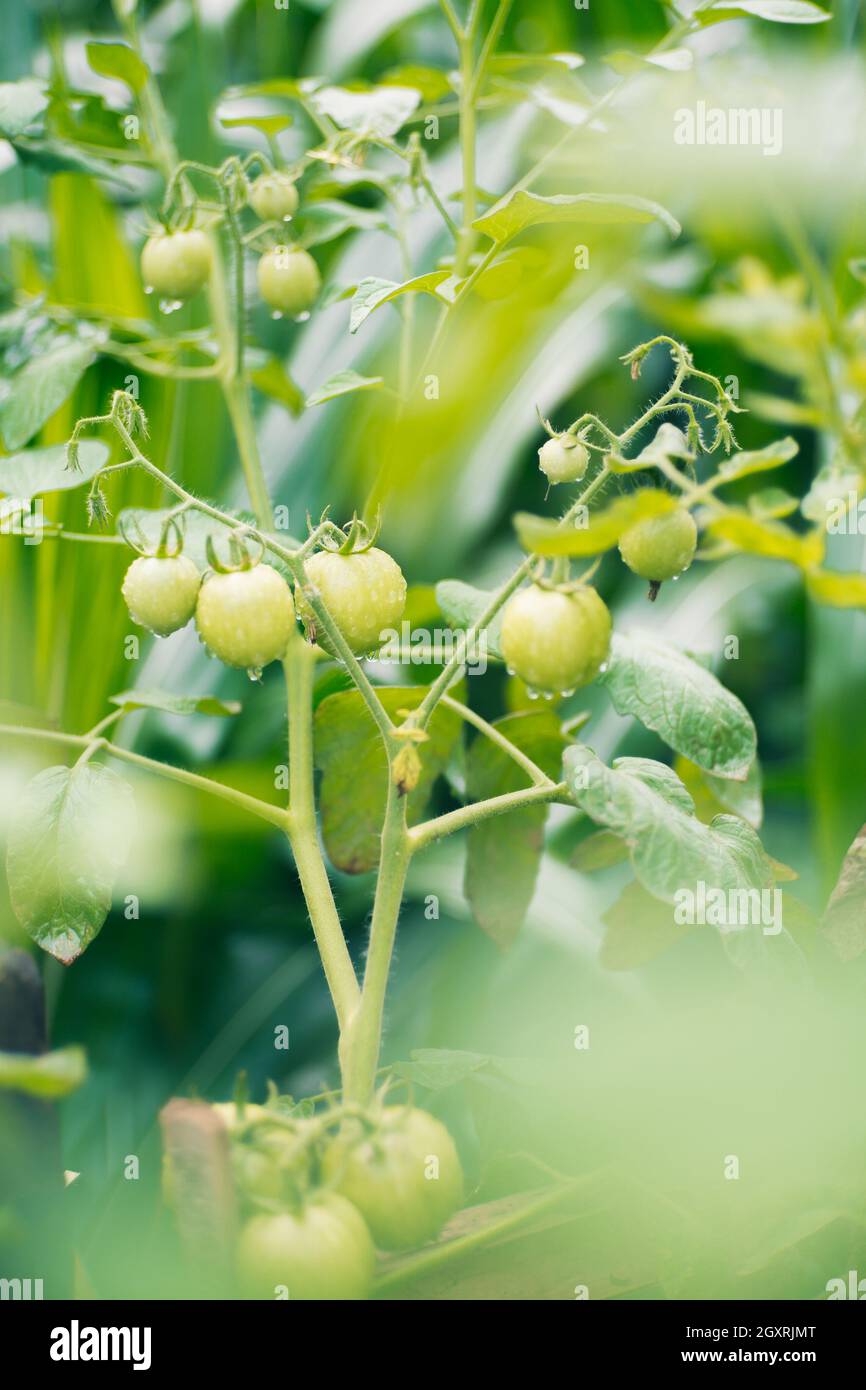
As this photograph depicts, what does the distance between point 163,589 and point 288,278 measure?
8.0 inches

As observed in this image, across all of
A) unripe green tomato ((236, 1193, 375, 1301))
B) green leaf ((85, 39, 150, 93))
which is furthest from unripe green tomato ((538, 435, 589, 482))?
green leaf ((85, 39, 150, 93))

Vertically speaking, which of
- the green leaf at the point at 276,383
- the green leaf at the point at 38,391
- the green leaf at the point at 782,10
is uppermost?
the green leaf at the point at 782,10

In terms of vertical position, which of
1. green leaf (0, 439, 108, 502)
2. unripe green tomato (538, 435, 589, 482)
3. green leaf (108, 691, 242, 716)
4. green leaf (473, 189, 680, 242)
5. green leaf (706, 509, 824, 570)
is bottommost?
green leaf (706, 509, 824, 570)

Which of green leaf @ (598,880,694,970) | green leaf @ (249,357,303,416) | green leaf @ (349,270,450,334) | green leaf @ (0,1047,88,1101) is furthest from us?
green leaf @ (249,357,303,416)

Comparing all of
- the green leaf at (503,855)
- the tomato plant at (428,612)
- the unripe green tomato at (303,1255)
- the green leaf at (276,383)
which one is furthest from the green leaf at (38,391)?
the unripe green tomato at (303,1255)

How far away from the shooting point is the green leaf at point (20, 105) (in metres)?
0.49

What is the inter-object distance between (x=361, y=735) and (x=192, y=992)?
333mm

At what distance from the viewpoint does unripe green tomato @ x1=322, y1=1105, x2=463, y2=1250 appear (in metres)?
0.33

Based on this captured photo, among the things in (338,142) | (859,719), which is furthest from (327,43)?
(859,719)

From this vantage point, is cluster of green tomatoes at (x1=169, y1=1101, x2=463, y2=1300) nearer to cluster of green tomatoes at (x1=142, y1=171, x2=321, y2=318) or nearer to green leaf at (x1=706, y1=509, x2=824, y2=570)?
green leaf at (x1=706, y1=509, x2=824, y2=570)

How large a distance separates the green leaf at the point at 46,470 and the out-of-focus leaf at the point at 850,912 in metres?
0.28

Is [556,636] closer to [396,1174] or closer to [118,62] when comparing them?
[396,1174]

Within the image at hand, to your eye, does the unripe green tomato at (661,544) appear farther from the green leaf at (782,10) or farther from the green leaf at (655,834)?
the green leaf at (782,10)
